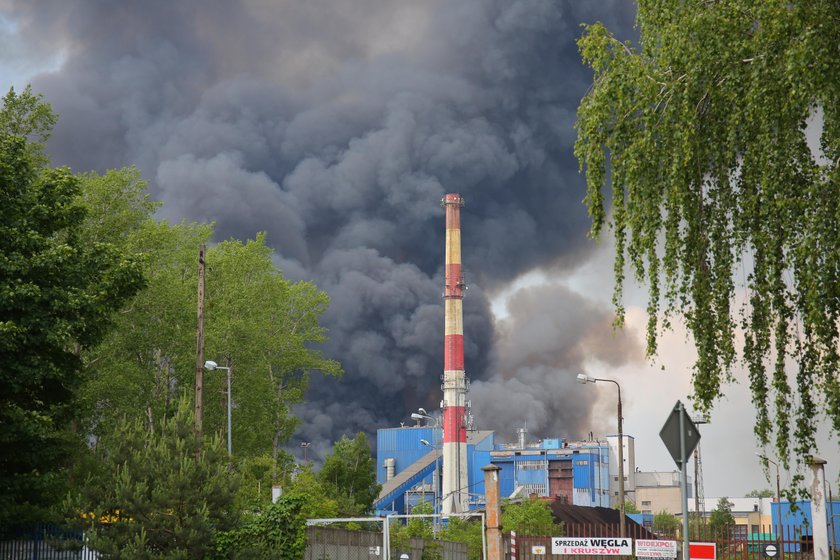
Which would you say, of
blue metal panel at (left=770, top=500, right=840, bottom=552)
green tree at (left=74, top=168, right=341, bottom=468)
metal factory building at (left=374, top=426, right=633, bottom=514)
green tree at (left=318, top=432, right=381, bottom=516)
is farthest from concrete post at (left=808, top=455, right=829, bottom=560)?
metal factory building at (left=374, top=426, right=633, bottom=514)

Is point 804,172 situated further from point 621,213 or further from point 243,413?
point 243,413

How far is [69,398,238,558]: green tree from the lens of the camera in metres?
20.8

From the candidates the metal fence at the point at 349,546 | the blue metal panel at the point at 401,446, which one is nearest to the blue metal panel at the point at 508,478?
the blue metal panel at the point at 401,446

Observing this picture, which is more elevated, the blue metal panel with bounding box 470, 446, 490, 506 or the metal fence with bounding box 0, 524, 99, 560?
the blue metal panel with bounding box 470, 446, 490, 506

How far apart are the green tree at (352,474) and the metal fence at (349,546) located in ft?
89.4

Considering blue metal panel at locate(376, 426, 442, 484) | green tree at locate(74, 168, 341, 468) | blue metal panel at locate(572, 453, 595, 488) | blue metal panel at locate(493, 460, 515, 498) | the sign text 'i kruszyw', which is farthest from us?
blue metal panel at locate(376, 426, 442, 484)

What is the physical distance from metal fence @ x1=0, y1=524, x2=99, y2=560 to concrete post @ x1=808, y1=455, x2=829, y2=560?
1484 centimetres

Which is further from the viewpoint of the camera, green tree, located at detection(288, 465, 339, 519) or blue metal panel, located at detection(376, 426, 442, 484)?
blue metal panel, located at detection(376, 426, 442, 484)

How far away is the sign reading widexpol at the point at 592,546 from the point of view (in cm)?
2266

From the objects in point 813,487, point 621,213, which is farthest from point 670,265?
point 813,487

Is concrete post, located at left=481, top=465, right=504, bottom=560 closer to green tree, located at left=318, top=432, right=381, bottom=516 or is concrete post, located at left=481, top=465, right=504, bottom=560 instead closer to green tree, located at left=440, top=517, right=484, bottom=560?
green tree, located at left=440, top=517, right=484, bottom=560

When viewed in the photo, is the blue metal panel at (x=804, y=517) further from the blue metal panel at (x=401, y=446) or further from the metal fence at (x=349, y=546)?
the blue metal panel at (x=401, y=446)

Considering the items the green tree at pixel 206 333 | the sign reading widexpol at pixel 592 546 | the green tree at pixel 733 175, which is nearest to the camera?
the green tree at pixel 733 175

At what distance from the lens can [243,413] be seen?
52.2 meters
